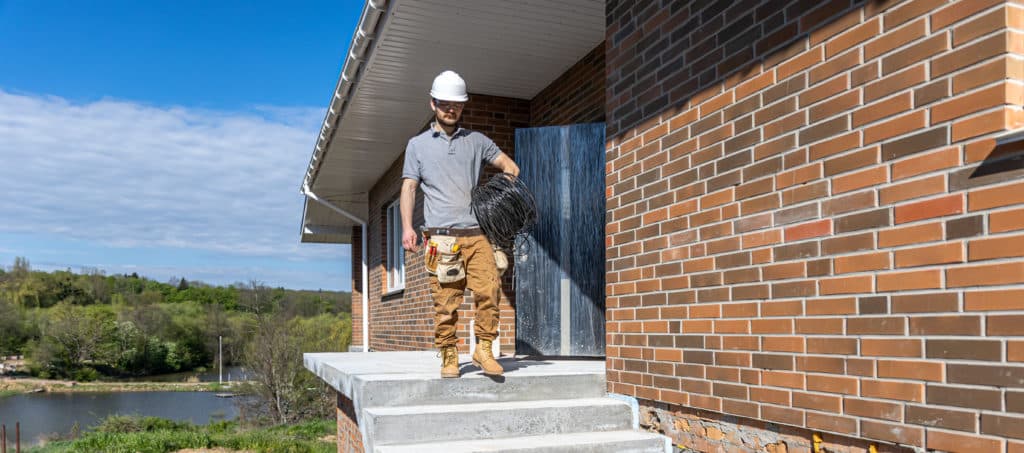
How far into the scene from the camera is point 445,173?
13.7ft

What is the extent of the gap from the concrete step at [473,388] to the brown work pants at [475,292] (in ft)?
0.78

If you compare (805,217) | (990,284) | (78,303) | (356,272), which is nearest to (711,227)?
(805,217)

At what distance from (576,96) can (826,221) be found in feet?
13.7

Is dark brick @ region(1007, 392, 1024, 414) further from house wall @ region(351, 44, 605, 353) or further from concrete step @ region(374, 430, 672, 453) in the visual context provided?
house wall @ region(351, 44, 605, 353)

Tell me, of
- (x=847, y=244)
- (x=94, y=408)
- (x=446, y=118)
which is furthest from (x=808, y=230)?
(x=94, y=408)

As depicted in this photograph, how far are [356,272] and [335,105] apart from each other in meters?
9.50

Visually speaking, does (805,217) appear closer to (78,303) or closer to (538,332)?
(538,332)

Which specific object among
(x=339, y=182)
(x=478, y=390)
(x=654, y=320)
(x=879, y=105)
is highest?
(x=339, y=182)

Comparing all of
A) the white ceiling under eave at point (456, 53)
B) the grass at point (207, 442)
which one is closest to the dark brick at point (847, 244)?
the white ceiling under eave at point (456, 53)

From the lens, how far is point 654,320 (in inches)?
153

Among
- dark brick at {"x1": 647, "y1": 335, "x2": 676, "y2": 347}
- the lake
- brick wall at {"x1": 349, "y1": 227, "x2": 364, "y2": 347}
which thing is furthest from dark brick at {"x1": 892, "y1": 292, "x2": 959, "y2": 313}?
the lake

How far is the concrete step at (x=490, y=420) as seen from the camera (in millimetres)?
3693

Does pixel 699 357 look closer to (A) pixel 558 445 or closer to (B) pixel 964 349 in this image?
(A) pixel 558 445

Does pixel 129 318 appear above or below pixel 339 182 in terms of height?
below
